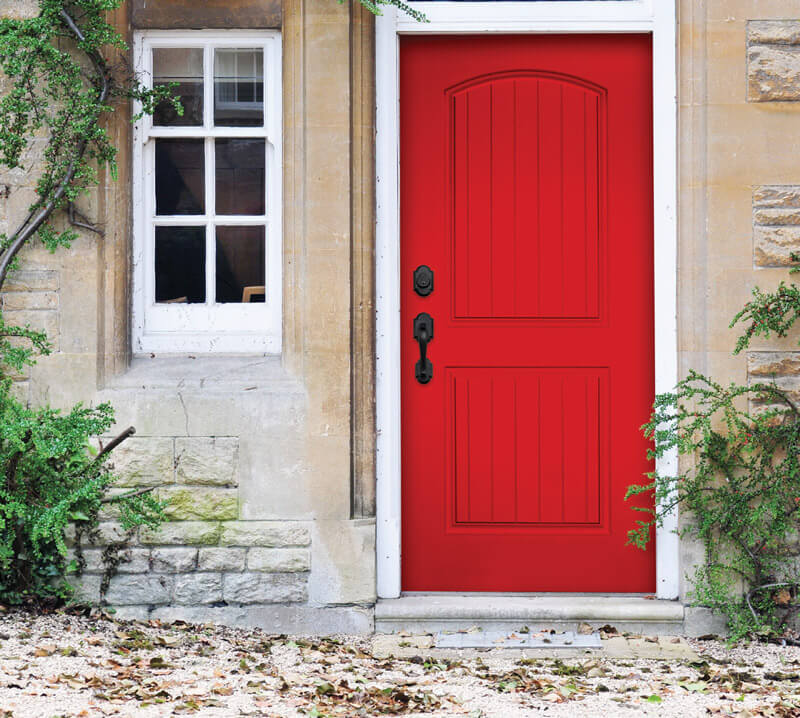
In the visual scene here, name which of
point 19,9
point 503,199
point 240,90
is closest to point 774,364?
point 503,199

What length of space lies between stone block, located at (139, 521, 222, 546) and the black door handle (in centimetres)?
115

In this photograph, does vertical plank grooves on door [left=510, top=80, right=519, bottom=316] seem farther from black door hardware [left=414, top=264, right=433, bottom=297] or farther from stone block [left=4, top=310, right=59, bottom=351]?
stone block [left=4, top=310, right=59, bottom=351]

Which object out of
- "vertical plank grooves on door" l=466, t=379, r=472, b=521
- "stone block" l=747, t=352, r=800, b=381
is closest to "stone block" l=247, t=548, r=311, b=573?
"vertical plank grooves on door" l=466, t=379, r=472, b=521

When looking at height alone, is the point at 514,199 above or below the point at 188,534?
above

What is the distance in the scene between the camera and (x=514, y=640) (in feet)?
15.4

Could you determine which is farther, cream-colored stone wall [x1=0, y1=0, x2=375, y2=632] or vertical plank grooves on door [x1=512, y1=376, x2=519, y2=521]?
vertical plank grooves on door [x1=512, y1=376, x2=519, y2=521]

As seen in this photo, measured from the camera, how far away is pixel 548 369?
5.03m

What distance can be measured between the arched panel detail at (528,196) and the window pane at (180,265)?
1.18m

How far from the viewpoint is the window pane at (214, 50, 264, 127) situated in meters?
4.99

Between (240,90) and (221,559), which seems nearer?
(221,559)

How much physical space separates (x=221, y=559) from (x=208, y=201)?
1637 mm

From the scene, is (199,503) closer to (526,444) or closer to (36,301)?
(36,301)

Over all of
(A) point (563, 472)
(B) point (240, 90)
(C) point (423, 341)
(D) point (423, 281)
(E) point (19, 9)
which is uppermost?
(E) point (19, 9)

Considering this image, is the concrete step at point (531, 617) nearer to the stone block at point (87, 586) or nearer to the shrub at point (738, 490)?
the shrub at point (738, 490)
